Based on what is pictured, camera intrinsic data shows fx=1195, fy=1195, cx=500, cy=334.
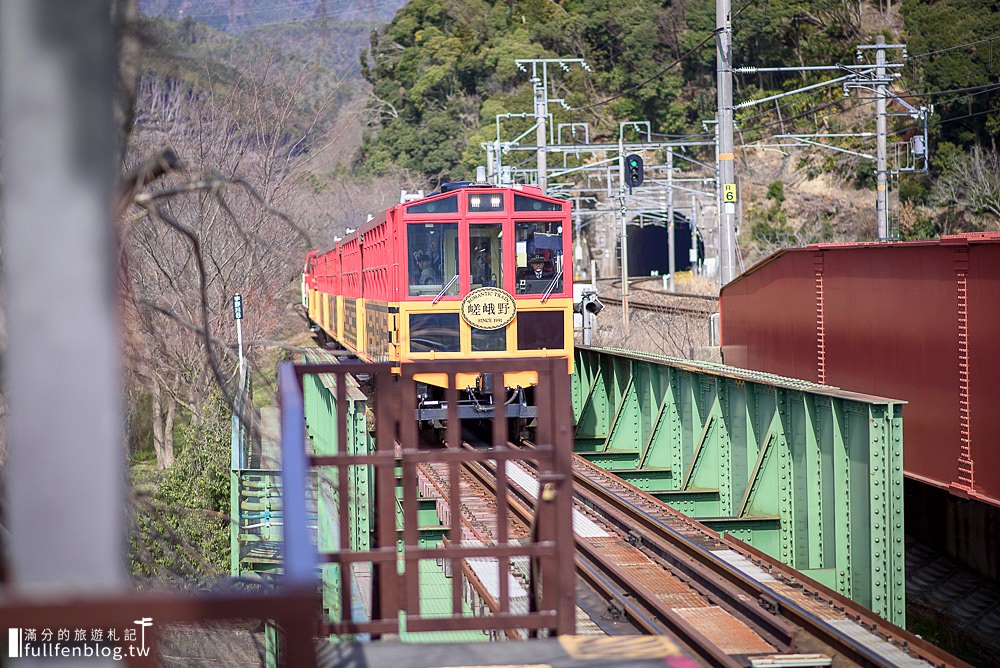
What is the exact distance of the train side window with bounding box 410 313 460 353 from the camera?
1386 centimetres

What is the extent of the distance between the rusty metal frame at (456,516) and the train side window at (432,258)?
27.4 ft

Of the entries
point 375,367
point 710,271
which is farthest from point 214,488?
point 710,271

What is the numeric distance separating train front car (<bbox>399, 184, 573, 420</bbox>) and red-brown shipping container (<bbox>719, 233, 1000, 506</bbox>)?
107 inches

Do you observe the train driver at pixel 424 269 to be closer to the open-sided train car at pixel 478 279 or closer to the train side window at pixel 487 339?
the open-sided train car at pixel 478 279

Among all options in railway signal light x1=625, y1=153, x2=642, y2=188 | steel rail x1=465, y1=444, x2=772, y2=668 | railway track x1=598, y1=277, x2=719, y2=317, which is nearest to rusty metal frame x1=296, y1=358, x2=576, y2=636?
steel rail x1=465, y1=444, x2=772, y2=668

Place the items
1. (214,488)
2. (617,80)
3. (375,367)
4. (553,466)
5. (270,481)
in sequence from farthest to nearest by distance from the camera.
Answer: (617,80)
(214,488)
(270,481)
(375,367)
(553,466)

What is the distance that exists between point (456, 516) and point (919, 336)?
A: 590cm

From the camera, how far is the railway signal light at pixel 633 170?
70.8ft

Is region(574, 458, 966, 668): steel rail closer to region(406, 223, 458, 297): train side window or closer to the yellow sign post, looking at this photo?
region(406, 223, 458, 297): train side window

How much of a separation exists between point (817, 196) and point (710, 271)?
6229mm

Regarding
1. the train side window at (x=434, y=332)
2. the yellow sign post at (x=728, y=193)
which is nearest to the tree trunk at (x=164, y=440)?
the train side window at (x=434, y=332)

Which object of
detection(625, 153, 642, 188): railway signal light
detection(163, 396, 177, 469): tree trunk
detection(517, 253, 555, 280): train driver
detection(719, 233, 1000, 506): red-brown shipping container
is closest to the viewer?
detection(719, 233, 1000, 506): red-brown shipping container

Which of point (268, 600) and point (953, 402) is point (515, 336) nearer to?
point (953, 402)

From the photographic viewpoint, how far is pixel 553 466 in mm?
4992
